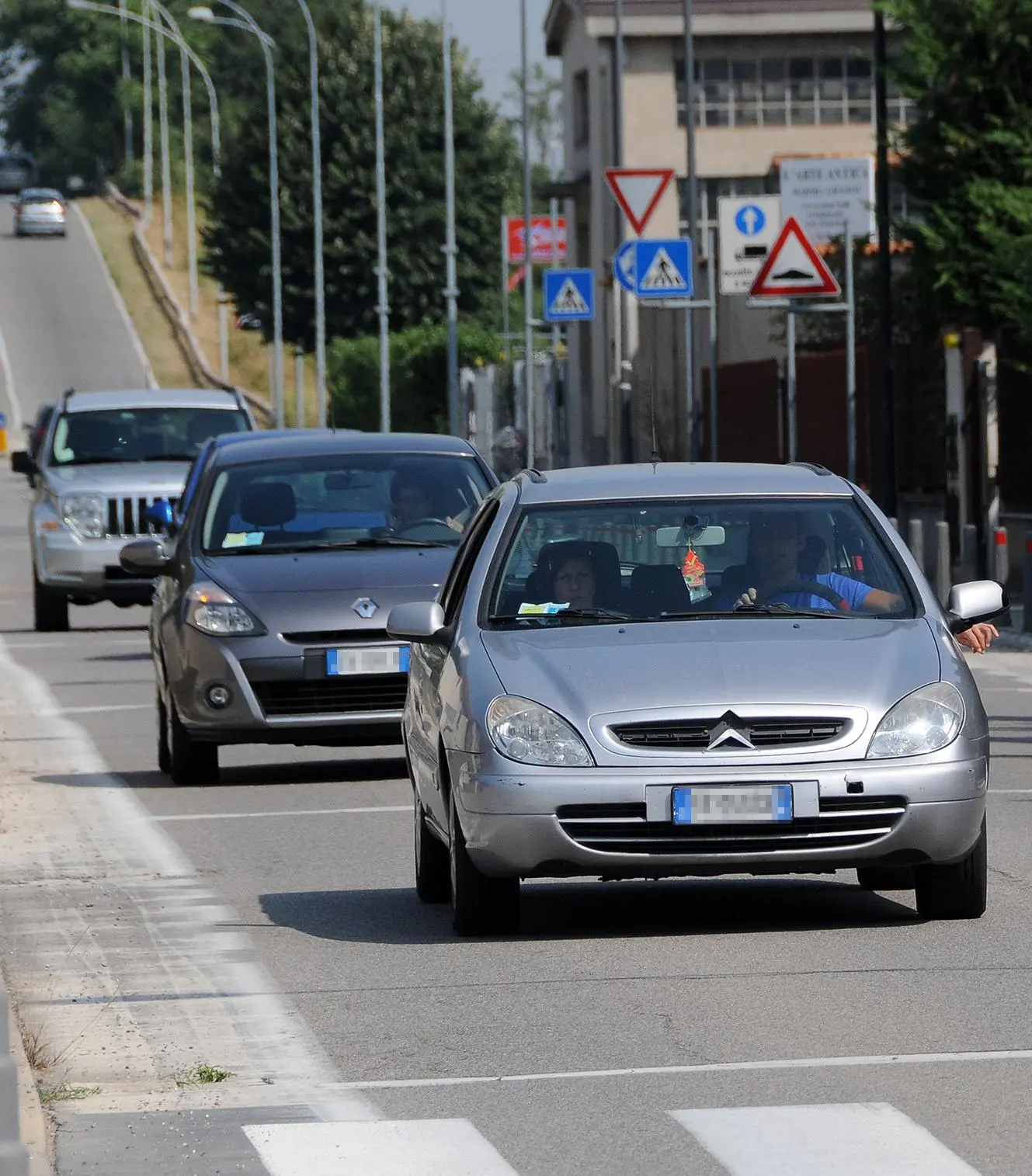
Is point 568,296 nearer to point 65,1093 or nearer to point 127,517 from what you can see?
point 127,517

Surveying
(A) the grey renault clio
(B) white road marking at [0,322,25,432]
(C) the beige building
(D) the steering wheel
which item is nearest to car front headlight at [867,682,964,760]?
(A) the grey renault clio

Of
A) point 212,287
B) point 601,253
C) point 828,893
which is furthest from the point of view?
point 212,287

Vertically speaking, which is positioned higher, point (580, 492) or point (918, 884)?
point (580, 492)

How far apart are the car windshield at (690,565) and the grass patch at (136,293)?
82408mm

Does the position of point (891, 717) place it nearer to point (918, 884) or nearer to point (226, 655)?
point (918, 884)

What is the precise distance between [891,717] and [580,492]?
1542 mm

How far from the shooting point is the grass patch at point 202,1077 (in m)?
7.25

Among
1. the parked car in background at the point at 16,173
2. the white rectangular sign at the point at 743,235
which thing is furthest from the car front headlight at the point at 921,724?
the parked car in background at the point at 16,173

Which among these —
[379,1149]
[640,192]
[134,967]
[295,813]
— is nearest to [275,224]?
[640,192]

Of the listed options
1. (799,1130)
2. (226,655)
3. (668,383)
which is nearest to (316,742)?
(226,655)

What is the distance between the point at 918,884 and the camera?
31.5 feet

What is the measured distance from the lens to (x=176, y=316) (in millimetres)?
112250

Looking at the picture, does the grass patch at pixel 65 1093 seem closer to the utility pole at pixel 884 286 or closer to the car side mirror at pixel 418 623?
the car side mirror at pixel 418 623

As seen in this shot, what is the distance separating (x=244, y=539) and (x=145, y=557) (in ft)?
1.65
